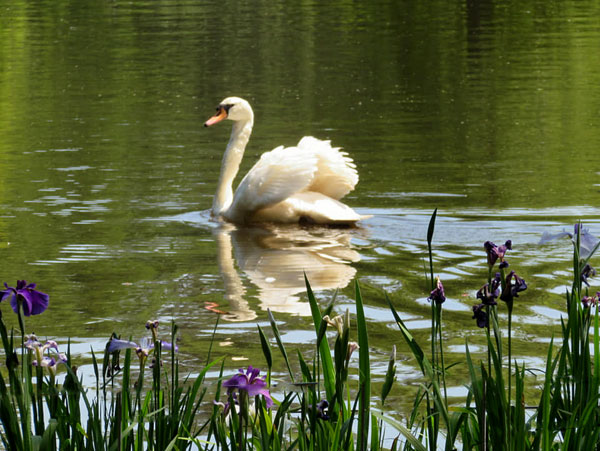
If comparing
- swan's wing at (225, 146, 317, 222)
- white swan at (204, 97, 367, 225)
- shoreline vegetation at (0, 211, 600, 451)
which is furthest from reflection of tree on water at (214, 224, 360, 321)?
shoreline vegetation at (0, 211, 600, 451)

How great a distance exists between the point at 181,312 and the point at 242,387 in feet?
14.9

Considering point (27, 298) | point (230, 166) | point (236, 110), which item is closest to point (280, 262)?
point (230, 166)

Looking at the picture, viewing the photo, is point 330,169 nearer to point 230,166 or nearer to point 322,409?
point 230,166

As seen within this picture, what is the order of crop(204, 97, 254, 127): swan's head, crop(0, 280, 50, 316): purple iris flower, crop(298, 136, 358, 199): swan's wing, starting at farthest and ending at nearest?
crop(204, 97, 254, 127): swan's head
crop(298, 136, 358, 199): swan's wing
crop(0, 280, 50, 316): purple iris flower

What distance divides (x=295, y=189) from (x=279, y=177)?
0.59 ft

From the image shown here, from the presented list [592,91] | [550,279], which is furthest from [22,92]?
[550,279]

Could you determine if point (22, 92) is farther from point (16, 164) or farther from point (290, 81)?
point (16, 164)

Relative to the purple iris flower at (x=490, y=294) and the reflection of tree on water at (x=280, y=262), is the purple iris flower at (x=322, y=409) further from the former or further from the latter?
the reflection of tree on water at (x=280, y=262)

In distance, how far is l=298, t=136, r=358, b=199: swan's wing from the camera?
10.4 metres

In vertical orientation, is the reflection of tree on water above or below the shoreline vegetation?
below

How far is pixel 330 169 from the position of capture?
34.3 ft

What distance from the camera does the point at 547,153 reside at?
1422cm

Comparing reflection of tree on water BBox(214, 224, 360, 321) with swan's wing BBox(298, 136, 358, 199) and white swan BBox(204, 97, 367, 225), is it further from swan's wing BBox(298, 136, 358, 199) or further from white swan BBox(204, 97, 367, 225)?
swan's wing BBox(298, 136, 358, 199)

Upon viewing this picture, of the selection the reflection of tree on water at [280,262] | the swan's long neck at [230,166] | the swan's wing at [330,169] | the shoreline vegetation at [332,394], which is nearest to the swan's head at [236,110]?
the swan's long neck at [230,166]
